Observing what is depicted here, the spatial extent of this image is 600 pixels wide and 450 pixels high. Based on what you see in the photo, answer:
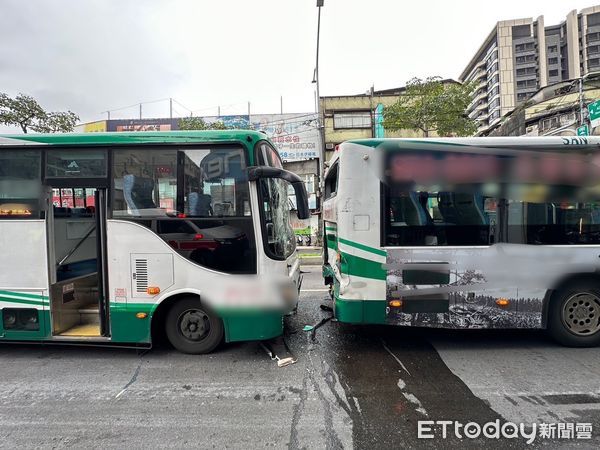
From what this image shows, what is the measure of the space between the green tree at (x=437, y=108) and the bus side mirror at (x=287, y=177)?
14411 mm

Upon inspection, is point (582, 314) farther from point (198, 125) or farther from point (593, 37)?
point (593, 37)

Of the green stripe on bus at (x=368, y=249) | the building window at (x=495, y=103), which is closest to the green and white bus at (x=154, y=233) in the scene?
the green stripe on bus at (x=368, y=249)

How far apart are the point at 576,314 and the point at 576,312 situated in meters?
0.03

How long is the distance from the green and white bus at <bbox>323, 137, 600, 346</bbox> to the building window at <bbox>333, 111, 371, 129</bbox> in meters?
22.1

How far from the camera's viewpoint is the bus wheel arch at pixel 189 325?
439 cm

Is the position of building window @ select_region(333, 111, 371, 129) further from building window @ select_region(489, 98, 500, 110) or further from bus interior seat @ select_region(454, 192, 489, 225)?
building window @ select_region(489, 98, 500, 110)

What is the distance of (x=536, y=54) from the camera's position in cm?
7019

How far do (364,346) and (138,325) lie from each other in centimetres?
295

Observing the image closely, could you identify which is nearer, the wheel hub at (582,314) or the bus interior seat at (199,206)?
the bus interior seat at (199,206)

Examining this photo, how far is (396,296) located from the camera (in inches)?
173

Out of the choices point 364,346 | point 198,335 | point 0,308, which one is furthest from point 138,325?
point 364,346

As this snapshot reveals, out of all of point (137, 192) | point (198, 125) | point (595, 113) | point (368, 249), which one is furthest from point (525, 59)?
point (137, 192)

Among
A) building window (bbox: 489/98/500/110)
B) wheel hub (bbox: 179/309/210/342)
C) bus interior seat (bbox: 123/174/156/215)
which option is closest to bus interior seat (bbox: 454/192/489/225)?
wheel hub (bbox: 179/309/210/342)

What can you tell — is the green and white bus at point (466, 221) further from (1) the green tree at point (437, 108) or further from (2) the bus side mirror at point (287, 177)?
(1) the green tree at point (437, 108)
